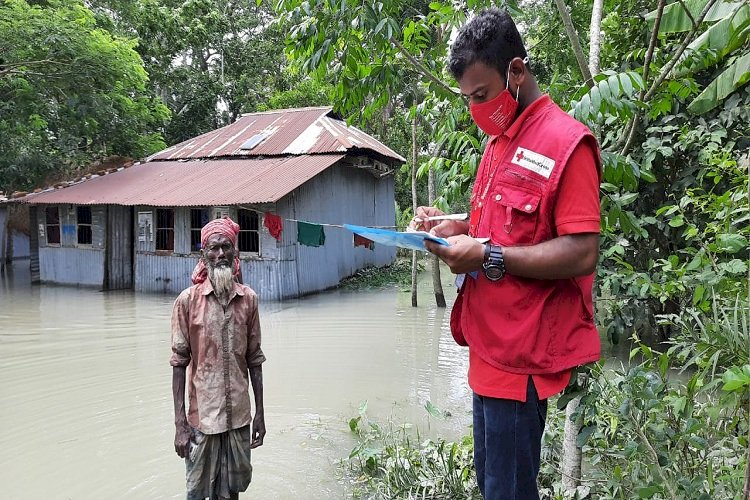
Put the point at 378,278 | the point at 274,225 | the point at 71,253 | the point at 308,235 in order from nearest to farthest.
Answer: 1. the point at 274,225
2. the point at 308,235
3. the point at 71,253
4. the point at 378,278

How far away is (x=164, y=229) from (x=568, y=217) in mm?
13779

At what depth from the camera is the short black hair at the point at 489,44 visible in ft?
4.97

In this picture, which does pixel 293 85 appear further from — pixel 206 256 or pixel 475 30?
pixel 475 30

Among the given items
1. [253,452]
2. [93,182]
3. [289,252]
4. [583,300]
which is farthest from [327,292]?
[583,300]

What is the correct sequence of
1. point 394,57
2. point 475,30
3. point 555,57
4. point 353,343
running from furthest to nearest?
point 353,343 < point 555,57 < point 394,57 < point 475,30

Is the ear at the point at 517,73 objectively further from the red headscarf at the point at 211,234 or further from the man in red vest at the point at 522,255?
the red headscarf at the point at 211,234

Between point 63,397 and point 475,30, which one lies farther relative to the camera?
point 63,397

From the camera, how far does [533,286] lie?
1.49 metres

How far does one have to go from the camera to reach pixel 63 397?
21.1 ft

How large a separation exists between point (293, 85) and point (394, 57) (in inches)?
761

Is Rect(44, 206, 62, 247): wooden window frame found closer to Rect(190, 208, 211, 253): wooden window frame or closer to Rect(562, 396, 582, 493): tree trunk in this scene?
Rect(190, 208, 211, 253): wooden window frame

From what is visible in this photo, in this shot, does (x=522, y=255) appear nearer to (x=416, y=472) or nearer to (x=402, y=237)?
(x=402, y=237)

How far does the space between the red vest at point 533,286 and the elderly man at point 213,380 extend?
1720 mm

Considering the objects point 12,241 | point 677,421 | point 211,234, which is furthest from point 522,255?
point 12,241
